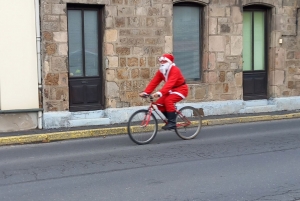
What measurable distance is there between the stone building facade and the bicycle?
2631mm

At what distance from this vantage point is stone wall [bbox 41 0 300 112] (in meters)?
11.6

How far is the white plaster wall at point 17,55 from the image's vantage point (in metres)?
11.0

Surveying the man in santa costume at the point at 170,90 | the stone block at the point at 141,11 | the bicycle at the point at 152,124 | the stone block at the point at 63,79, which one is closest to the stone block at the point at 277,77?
the stone block at the point at 141,11

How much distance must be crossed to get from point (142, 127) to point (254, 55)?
646 cm

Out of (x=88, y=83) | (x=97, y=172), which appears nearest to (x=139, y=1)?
(x=88, y=83)

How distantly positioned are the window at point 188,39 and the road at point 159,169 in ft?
10.8

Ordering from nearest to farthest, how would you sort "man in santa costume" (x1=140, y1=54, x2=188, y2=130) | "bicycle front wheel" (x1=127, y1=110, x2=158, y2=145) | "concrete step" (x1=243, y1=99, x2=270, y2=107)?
"bicycle front wheel" (x1=127, y1=110, x2=158, y2=145) < "man in santa costume" (x1=140, y1=54, x2=188, y2=130) < "concrete step" (x1=243, y1=99, x2=270, y2=107)

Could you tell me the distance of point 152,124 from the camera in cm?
961

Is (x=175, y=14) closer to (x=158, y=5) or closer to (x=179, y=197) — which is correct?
(x=158, y=5)

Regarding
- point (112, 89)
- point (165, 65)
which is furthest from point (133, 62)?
point (165, 65)

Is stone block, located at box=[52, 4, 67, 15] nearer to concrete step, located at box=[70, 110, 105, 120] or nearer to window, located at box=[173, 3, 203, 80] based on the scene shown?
concrete step, located at box=[70, 110, 105, 120]

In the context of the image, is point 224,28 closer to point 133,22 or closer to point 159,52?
point 159,52

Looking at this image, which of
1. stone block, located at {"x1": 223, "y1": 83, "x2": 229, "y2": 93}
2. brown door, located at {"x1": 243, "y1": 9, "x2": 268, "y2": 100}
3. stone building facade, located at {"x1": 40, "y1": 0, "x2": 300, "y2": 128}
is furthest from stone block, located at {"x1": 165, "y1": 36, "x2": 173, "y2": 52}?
brown door, located at {"x1": 243, "y1": 9, "x2": 268, "y2": 100}

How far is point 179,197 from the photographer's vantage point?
603cm
